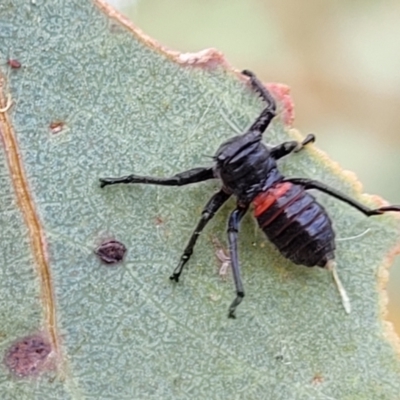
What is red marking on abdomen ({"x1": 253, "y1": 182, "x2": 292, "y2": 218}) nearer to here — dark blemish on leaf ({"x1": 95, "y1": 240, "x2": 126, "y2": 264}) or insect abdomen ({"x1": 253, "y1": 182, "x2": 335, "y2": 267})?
insect abdomen ({"x1": 253, "y1": 182, "x2": 335, "y2": 267})

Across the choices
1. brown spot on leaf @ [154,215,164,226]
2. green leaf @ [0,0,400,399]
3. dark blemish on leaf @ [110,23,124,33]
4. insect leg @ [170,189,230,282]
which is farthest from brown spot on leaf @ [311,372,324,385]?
dark blemish on leaf @ [110,23,124,33]

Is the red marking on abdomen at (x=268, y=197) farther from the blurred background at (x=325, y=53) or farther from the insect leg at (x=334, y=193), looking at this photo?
the blurred background at (x=325, y=53)

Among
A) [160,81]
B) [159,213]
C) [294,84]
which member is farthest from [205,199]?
[294,84]

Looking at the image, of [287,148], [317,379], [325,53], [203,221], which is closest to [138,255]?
[203,221]

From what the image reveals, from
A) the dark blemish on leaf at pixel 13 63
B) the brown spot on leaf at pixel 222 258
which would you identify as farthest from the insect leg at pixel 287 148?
the dark blemish on leaf at pixel 13 63

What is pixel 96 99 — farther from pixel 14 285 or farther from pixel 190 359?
pixel 190 359

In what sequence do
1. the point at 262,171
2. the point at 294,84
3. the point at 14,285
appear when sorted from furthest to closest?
the point at 294,84 → the point at 262,171 → the point at 14,285
